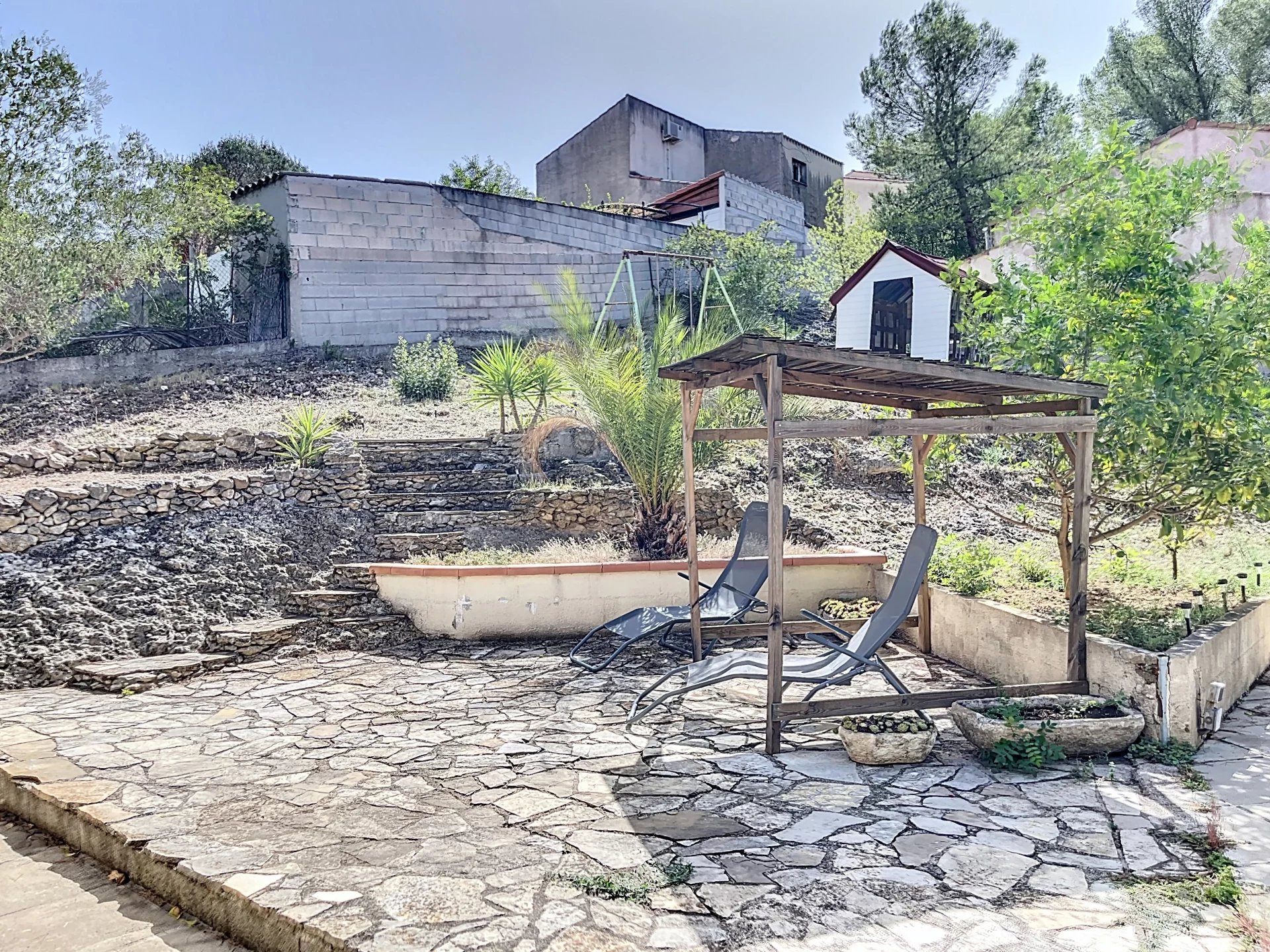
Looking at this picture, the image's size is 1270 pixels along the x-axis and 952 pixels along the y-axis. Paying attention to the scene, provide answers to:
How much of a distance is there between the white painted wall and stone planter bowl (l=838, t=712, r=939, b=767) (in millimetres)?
13909

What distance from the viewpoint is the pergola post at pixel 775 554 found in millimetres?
4629

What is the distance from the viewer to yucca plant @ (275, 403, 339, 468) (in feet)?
33.5

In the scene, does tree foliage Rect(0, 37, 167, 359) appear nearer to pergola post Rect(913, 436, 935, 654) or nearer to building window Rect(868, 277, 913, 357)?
pergola post Rect(913, 436, 935, 654)

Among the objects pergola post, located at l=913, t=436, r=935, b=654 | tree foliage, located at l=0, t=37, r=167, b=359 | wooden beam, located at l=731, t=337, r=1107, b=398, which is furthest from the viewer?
tree foliage, located at l=0, t=37, r=167, b=359

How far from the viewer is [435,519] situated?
32.1 feet

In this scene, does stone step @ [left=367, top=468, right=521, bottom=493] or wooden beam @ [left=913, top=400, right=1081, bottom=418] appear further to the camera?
stone step @ [left=367, top=468, right=521, bottom=493]

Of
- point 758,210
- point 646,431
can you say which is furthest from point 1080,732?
point 758,210

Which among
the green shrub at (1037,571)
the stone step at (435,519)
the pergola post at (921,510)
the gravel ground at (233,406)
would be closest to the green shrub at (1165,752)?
the pergola post at (921,510)

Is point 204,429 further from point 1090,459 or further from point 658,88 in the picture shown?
point 658,88

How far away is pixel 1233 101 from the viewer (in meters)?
22.4

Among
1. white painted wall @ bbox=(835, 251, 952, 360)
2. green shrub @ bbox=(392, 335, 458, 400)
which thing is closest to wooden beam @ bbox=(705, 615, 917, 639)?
green shrub @ bbox=(392, 335, 458, 400)

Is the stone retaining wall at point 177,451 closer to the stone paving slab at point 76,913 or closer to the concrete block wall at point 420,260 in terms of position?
the concrete block wall at point 420,260

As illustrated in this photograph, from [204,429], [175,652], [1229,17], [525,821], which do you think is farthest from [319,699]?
[1229,17]

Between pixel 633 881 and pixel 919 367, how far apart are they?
3015 mm
